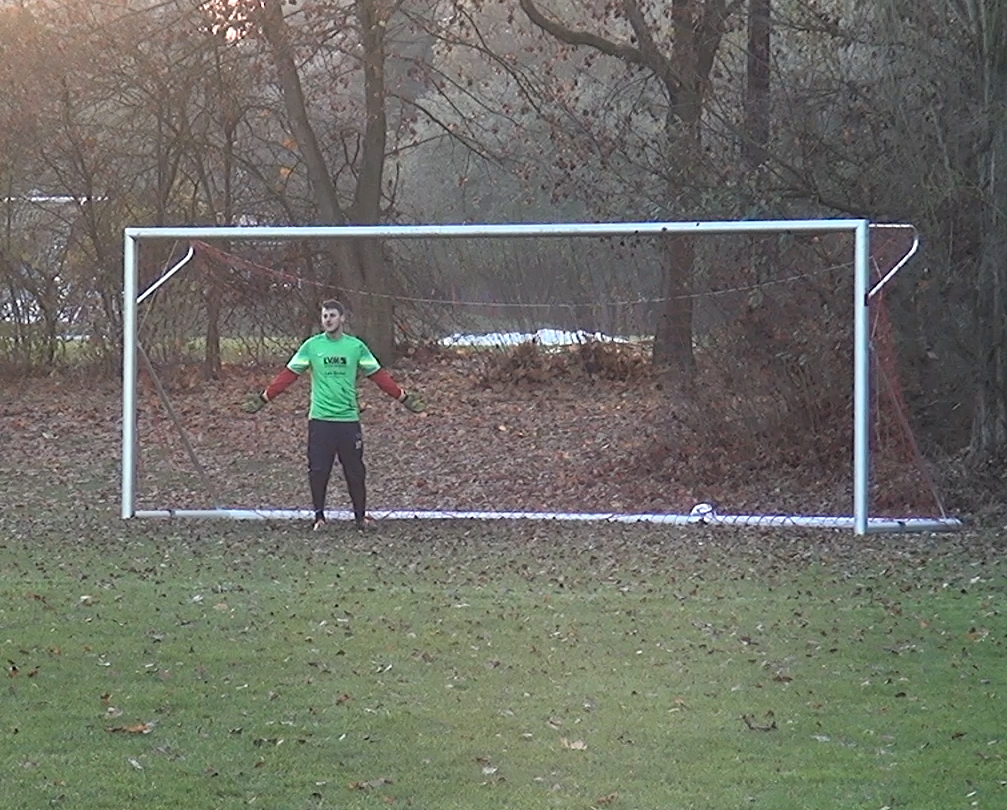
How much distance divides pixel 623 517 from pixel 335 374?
273 cm

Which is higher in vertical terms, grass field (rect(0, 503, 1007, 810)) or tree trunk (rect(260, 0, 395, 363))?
tree trunk (rect(260, 0, 395, 363))

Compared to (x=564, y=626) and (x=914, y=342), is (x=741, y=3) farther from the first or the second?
(x=564, y=626)

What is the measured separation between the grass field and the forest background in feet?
11.0

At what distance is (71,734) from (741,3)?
41.7 ft

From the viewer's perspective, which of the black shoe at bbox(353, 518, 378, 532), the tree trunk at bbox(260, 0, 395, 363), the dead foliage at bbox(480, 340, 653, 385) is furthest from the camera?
the tree trunk at bbox(260, 0, 395, 363)

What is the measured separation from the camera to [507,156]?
77.0 ft

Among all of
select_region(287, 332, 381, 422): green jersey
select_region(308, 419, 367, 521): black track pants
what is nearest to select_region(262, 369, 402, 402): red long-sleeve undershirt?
select_region(287, 332, 381, 422): green jersey

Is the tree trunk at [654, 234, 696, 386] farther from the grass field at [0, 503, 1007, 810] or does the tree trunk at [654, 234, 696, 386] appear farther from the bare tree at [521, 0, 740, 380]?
the grass field at [0, 503, 1007, 810]

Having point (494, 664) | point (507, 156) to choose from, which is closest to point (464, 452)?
point (507, 156)

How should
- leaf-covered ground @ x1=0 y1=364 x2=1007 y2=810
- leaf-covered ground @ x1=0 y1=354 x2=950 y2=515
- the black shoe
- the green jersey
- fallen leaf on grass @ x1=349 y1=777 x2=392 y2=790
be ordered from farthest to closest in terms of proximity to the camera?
leaf-covered ground @ x1=0 y1=354 x2=950 y2=515
the black shoe
the green jersey
leaf-covered ground @ x1=0 y1=364 x2=1007 y2=810
fallen leaf on grass @ x1=349 y1=777 x2=392 y2=790

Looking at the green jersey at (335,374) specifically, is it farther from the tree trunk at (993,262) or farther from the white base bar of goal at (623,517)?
the tree trunk at (993,262)

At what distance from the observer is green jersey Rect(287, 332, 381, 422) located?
44.5 ft

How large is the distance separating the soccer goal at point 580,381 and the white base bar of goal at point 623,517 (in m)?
0.03

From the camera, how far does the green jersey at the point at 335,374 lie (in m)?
13.6
